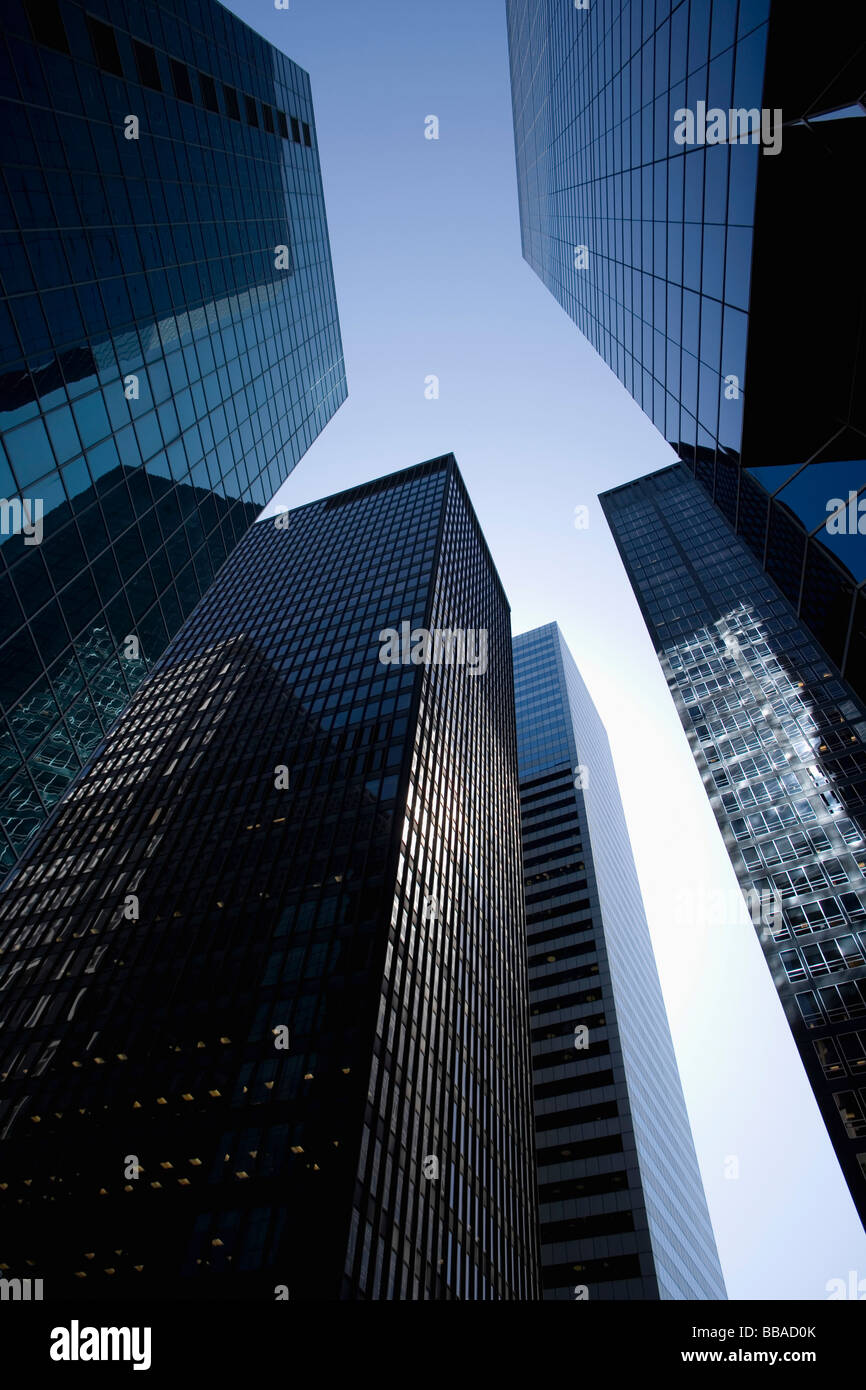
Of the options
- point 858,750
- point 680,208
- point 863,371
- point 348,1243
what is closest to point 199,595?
point 680,208

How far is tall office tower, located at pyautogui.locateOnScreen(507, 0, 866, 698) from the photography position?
12.7 metres

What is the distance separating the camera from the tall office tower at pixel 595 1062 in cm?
6719

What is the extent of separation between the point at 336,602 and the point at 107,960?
47031mm

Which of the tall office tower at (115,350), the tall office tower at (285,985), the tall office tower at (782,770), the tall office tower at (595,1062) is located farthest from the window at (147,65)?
the tall office tower at (595,1062)

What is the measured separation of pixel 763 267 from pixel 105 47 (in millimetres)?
24413

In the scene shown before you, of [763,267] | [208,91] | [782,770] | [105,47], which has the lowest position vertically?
[782,770]

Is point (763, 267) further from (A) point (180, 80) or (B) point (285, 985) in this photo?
(B) point (285, 985)

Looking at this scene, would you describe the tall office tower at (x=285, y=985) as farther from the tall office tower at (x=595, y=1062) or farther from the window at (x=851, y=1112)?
the window at (x=851, y=1112)

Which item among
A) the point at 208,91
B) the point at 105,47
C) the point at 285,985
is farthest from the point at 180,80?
the point at 285,985

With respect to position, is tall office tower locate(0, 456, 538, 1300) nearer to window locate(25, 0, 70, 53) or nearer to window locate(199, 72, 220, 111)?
window locate(25, 0, 70, 53)

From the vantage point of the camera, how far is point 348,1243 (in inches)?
1364

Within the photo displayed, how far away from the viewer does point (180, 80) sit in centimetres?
3180

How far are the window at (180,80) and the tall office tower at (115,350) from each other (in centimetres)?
11

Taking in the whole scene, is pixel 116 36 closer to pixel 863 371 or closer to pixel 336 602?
pixel 863 371
